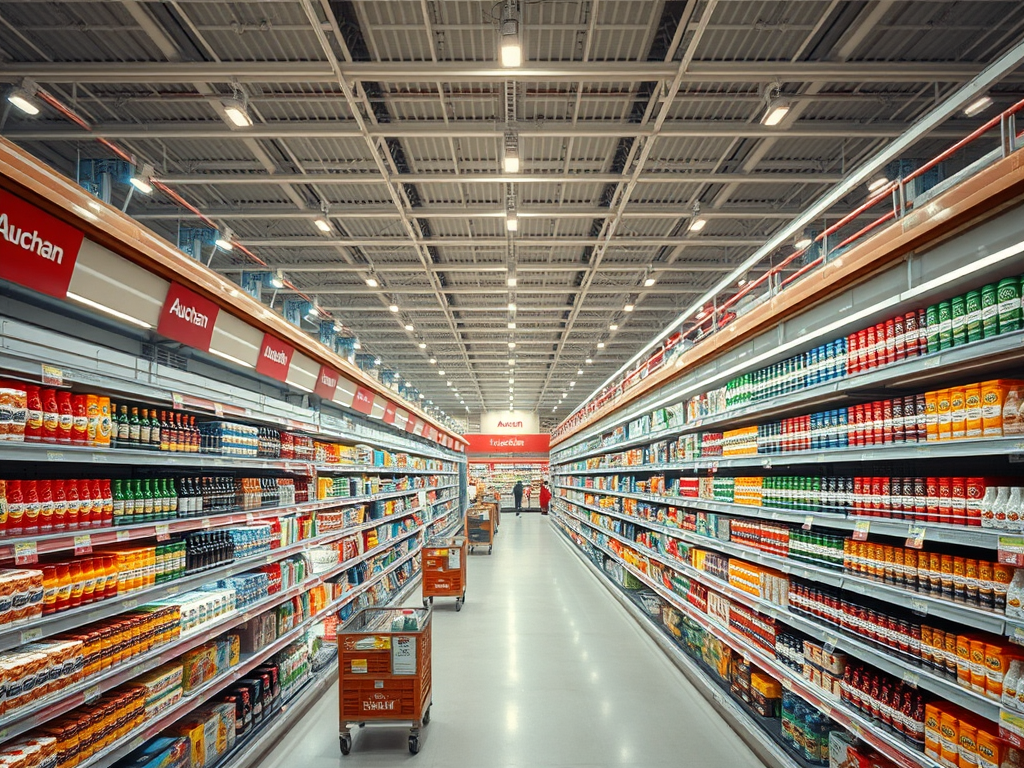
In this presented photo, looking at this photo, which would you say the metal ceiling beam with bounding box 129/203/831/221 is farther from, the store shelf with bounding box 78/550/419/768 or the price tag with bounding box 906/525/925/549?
the price tag with bounding box 906/525/925/549

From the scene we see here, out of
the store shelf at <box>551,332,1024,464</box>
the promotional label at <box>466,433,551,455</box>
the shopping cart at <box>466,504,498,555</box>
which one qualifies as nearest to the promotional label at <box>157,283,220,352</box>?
the store shelf at <box>551,332,1024,464</box>

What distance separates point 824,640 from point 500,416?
34.1m

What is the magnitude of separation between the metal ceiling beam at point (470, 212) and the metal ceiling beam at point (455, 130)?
2.45m

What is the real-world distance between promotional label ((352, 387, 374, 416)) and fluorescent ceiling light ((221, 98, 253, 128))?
3378 millimetres

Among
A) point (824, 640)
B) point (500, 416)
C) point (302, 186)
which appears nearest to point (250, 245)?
point (302, 186)

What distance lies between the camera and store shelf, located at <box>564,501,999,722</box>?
7.73 ft

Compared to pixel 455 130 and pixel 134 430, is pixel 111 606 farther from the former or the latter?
pixel 455 130

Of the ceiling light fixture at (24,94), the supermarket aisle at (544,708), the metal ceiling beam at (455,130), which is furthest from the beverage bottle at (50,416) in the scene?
the metal ceiling beam at (455,130)

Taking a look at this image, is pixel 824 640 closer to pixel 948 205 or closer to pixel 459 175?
pixel 948 205

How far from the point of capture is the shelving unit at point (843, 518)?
2447mm

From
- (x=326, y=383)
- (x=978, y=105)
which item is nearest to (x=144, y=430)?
(x=326, y=383)

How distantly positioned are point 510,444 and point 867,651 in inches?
1229

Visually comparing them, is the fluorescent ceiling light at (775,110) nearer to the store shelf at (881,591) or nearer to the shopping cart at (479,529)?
the store shelf at (881,591)

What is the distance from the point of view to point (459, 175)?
31.2 ft
